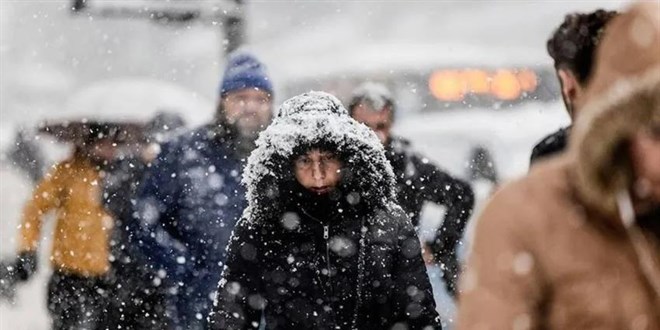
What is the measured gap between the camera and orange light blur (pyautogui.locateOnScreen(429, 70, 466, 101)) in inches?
589

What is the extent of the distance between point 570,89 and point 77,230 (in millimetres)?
3985

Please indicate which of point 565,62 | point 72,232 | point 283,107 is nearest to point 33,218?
point 72,232

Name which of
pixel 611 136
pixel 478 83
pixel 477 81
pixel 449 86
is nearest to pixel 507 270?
pixel 611 136

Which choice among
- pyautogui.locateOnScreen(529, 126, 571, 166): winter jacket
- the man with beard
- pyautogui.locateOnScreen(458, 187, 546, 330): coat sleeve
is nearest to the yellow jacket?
the man with beard

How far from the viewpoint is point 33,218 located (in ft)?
23.8

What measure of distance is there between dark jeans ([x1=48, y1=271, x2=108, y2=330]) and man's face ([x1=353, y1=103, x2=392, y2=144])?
1.35 meters

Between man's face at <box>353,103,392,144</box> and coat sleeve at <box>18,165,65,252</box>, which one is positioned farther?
coat sleeve at <box>18,165,65,252</box>

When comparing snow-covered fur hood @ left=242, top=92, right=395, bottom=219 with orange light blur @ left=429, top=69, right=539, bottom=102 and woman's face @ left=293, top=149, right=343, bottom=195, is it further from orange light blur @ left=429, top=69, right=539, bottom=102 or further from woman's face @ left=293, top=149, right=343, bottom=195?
orange light blur @ left=429, top=69, right=539, bottom=102

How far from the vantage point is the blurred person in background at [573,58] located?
3389 mm

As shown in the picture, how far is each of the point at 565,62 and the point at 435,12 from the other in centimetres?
4320

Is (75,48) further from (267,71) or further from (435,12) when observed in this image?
(267,71)

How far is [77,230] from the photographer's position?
6996 mm

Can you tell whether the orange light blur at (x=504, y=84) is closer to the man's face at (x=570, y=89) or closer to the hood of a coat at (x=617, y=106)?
the man's face at (x=570, y=89)

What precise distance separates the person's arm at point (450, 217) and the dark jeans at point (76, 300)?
1.53m
